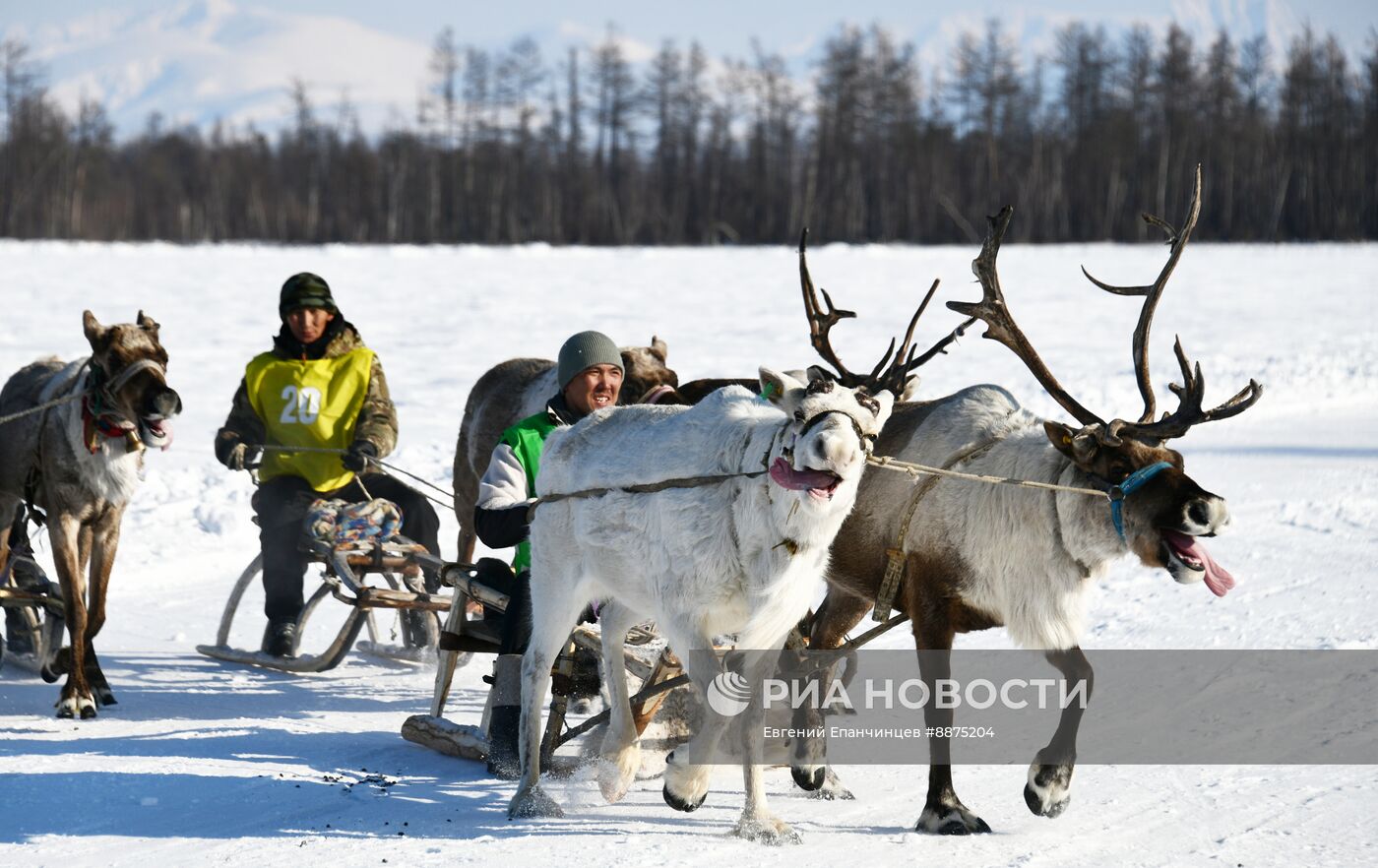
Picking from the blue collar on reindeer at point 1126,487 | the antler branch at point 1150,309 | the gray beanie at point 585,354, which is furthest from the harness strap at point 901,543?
the gray beanie at point 585,354

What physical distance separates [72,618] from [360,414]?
1744 millimetres

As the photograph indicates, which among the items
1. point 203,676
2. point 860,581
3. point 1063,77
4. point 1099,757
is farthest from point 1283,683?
point 1063,77

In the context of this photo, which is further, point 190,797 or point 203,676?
point 203,676

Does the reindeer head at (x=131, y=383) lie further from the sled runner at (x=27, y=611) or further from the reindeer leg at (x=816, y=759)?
the reindeer leg at (x=816, y=759)

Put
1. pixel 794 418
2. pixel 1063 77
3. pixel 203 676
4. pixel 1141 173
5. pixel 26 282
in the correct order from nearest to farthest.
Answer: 1. pixel 794 418
2. pixel 203 676
3. pixel 26 282
4. pixel 1141 173
5. pixel 1063 77

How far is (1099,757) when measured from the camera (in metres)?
5.63

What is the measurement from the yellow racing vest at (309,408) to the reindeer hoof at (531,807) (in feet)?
9.90

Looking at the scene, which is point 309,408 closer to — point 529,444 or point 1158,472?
point 529,444

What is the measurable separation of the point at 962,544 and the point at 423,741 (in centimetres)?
229

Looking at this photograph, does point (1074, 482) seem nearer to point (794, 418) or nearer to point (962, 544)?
point (962, 544)

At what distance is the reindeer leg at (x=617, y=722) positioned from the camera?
15.8ft

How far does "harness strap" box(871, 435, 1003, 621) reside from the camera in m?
5.22

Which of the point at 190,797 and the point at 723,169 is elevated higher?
the point at 723,169

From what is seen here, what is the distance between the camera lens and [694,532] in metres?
4.42
